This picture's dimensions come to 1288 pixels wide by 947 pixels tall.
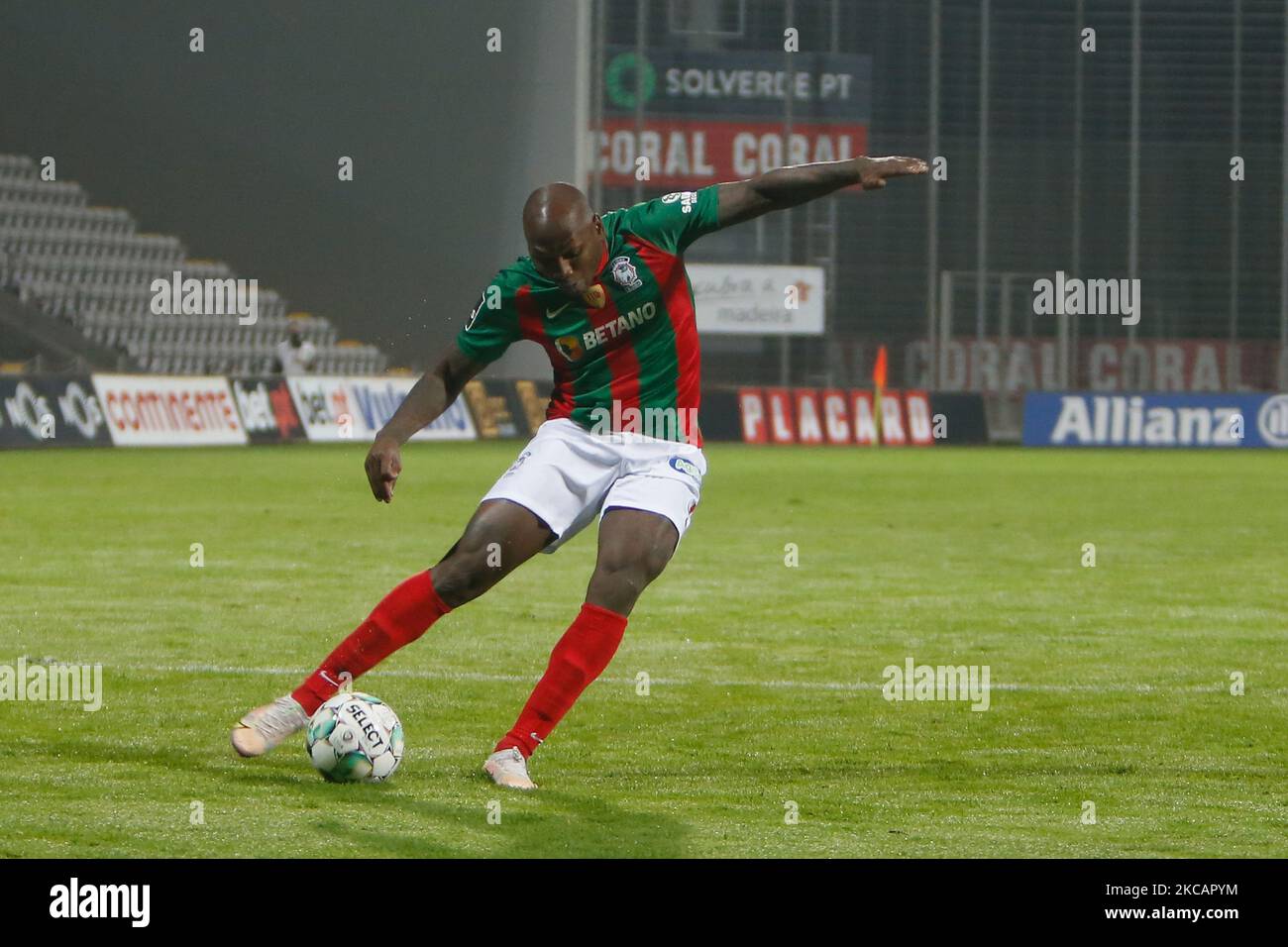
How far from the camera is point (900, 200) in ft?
133

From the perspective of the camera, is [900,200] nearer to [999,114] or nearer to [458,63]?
[999,114]

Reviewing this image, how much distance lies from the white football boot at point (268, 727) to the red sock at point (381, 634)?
1.6 inches

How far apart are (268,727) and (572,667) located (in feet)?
3.41

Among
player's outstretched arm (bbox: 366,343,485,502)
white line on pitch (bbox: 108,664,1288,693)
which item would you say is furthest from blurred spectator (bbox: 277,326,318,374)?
player's outstretched arm (bbox: 366,343,485,502)

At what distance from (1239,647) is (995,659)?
1.38 meters

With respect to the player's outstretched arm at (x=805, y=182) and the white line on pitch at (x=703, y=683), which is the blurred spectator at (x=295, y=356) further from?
the player's outstretched arm at (x=805, y=182)

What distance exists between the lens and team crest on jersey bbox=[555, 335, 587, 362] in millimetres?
6676

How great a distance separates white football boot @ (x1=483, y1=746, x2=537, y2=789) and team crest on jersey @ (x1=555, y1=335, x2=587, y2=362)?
1.43 meters

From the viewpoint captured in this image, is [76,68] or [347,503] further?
[76,68]

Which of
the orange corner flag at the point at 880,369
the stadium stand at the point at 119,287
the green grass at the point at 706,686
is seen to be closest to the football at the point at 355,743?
the green grass at the point at 706,686

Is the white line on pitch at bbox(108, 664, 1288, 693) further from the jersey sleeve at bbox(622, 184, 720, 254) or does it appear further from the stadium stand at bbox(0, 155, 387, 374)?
the stadium stand at bbox(0, 155, 387, 374)

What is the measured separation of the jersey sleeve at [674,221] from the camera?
6.55 m
